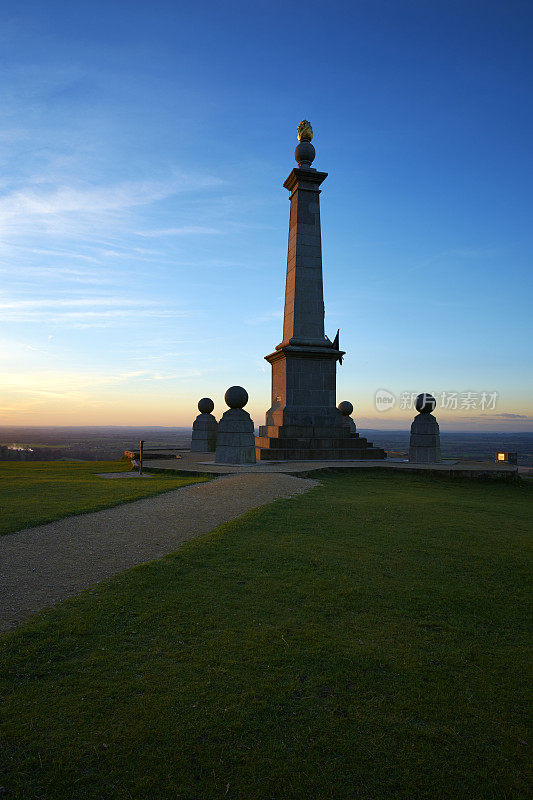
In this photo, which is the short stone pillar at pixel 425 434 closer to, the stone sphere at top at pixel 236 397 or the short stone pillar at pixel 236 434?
the short stone pillar at pixel 236 434

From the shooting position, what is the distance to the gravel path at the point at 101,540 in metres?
5.28

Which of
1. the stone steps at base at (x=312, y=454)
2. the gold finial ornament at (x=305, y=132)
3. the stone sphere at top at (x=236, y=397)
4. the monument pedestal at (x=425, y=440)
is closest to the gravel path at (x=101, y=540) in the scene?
the stone sphere at top at (x=236, y=397)

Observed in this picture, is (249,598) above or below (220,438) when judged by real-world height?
below

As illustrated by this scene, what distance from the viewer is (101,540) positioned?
23.9 feet

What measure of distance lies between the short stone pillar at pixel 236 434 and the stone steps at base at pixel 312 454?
2007 millimetres

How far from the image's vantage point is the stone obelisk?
66.7ft

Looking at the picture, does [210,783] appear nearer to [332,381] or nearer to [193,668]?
[193,668]

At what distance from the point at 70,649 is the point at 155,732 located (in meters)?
1.32

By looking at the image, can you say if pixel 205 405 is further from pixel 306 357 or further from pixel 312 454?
pixel 312 454

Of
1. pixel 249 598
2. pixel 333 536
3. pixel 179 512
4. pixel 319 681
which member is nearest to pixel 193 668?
pixel 319 681

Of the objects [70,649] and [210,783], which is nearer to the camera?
[210,783]

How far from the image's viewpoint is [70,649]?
3.95 meters

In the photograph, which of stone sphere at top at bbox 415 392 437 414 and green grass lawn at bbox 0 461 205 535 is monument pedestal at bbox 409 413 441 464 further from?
green grass lawn at bbox 0 461 205 535

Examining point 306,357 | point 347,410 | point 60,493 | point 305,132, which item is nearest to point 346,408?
point 347,410
